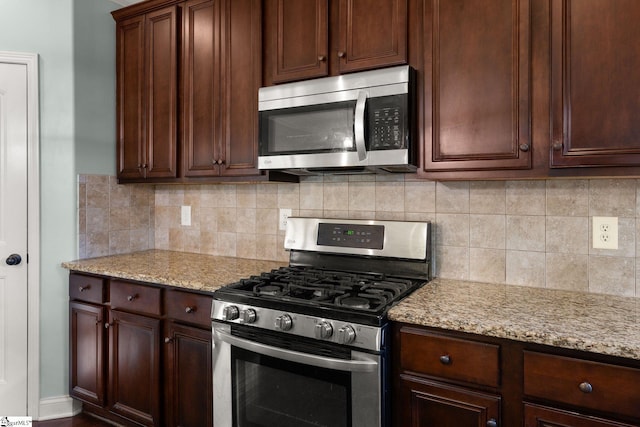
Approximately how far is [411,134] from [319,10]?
30.2 inches

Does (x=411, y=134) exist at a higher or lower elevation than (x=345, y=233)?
higher

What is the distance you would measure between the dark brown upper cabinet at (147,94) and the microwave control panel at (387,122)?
4.24 feet

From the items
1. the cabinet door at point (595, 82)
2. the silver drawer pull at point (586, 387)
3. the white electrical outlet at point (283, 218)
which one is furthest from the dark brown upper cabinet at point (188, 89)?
the silver drawer pull at point (586, 387)

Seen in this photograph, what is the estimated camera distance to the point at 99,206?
265cm

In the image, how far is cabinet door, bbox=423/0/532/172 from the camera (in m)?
1.54

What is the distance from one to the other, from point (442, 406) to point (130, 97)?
2506mm

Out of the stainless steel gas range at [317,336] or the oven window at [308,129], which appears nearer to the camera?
the stainless steel gas range at [317,336]

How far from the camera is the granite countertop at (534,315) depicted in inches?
46.4

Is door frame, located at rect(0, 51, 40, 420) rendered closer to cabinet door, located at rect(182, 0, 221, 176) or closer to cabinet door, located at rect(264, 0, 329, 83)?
cabinet door, located at rect(182, 0, 221, 176)

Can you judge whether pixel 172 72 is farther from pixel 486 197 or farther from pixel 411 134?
pixel 486 197

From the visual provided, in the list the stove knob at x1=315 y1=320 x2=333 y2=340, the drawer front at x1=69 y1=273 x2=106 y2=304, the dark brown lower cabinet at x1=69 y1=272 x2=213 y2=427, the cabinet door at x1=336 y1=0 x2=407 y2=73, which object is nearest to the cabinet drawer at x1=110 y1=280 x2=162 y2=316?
the dark brown lower cabinet at x1=69 y1=272 x2=213 y2=427

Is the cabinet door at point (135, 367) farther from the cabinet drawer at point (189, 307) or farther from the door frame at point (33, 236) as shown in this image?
the door frame at point (33, 236)

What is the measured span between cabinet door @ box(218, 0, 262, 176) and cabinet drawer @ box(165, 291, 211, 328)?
69 centimetres

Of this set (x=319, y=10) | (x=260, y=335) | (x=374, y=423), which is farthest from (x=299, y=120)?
(x=374, y=423)
